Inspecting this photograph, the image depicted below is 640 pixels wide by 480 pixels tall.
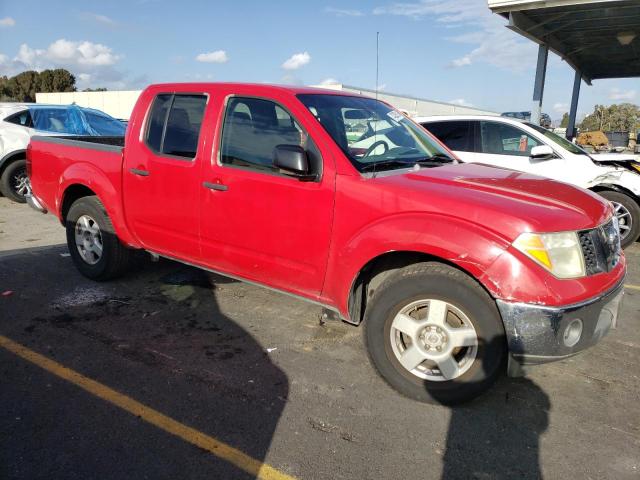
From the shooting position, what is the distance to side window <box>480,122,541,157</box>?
708 cm

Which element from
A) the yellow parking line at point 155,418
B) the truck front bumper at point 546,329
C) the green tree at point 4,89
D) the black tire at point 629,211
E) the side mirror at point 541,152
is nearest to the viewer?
the yellow parking line at point 155,418

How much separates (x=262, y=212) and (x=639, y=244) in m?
6.45

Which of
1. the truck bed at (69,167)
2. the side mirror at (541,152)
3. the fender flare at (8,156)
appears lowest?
the fender flare at (8,156)

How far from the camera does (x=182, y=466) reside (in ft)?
8.13

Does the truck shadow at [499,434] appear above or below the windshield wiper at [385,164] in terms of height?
below

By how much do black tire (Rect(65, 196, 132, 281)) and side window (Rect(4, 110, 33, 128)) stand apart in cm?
562

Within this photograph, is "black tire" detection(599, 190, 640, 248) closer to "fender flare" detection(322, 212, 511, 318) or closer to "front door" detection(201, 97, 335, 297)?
"fender flare" detection(322, 212, 511, 318)

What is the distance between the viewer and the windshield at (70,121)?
9686 mm

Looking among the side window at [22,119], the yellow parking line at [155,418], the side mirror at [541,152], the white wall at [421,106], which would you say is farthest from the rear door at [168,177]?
the white wall at [421,106]

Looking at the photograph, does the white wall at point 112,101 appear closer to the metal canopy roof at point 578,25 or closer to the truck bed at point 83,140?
the metal canopy roof at point 578,25

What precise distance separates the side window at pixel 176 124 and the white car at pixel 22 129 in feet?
17.4

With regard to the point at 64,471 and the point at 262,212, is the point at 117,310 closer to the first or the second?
the point at 262,212

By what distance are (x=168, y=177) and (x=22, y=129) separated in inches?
278

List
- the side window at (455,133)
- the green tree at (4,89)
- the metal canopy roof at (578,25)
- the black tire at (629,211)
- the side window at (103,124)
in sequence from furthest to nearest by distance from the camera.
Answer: the green tree at (4,89), the metal canopy roof at (578,25), the side window at (103,124), the side window at (455,133), the black tire at (629,211)
